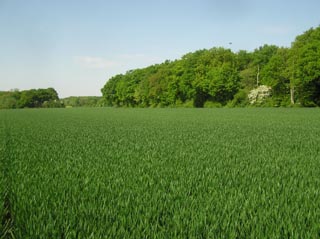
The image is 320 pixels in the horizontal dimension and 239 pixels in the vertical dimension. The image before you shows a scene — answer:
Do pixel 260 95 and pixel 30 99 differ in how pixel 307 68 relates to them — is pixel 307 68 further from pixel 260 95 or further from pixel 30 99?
pixel 30 99

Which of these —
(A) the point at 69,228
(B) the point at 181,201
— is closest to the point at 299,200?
(B) the point at 181,201

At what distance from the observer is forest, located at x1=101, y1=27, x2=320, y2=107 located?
205 feet

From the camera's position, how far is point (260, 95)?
7688 cm

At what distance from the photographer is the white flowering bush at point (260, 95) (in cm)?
7644

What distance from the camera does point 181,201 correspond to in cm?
486

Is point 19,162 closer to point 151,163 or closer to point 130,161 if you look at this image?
point 130,161

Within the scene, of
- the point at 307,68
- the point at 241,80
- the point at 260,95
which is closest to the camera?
the point at 307,68

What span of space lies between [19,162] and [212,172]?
4.97 metres

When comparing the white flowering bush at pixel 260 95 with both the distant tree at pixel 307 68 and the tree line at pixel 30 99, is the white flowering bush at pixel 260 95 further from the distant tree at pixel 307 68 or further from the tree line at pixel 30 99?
the tree line at pixel 30 99

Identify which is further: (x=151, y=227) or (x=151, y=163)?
(x=151, y=163)

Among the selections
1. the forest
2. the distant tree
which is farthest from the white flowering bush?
the distant tree

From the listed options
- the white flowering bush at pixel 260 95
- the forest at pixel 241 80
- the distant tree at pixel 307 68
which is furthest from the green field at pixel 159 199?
the white flowering bush at pixel 260 95

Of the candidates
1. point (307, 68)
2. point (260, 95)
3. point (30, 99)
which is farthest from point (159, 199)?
point (30, 99)

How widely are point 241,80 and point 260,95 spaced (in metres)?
11.3
